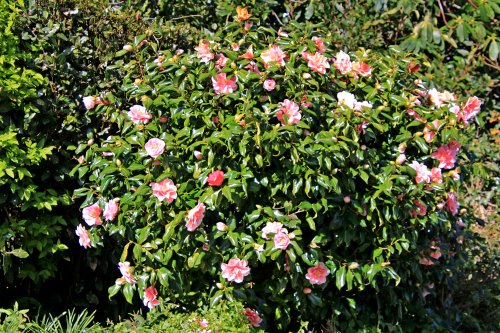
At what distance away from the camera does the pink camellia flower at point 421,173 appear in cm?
379

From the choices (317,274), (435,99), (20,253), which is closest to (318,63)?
(435,99)

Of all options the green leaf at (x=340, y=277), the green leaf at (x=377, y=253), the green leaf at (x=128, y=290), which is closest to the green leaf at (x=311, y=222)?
the green leaf at (x=340, y=277)

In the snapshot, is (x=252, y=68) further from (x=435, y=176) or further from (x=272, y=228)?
(x=435, y=176)

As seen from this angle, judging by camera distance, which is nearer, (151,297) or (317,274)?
(317,274)

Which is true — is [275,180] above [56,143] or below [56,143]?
above

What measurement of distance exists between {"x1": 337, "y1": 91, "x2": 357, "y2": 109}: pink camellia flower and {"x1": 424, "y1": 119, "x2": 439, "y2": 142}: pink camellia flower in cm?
44

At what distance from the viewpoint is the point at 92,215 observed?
12.9ft

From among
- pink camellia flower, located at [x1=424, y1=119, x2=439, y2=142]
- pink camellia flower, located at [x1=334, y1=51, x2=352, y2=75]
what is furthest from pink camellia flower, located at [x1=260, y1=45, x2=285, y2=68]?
pink camellia flower, located at [x1=424, y1=119, x2=439, y2=142]

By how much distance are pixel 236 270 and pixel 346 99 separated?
105 cm

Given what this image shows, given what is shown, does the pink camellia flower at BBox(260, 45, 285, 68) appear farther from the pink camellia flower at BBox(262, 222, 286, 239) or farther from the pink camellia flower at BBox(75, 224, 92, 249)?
the pink camellia flower at BBox(75, 224, 92, 249)

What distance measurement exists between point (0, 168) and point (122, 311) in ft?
3.85

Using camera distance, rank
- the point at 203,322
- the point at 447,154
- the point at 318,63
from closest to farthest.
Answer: the point at 203,322, the point at 318,63, the point at 447,154

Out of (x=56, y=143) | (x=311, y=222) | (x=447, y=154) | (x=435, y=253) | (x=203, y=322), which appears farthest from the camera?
(x=56, y=143)

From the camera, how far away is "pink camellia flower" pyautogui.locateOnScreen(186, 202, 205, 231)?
3.51 meters
